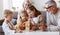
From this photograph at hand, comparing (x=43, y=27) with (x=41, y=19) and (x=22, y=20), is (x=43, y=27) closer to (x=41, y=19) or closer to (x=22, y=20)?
(x=41, y=19)

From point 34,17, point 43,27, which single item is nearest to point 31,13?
point 34,17

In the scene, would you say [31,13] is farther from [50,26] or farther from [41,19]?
[50,26]

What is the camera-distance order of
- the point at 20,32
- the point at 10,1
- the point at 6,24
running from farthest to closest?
1. the point at 10,1
2. the point at 6,24
3. the point at 20,32

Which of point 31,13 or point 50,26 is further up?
point 31,13

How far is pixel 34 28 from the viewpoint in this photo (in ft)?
3.77

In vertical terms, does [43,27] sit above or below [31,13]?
below

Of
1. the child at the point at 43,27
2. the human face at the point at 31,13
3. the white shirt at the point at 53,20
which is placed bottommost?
the child at the point at 43,27

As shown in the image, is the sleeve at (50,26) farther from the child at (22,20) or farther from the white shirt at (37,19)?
the child at (22,20)

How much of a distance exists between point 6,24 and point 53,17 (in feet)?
1.46

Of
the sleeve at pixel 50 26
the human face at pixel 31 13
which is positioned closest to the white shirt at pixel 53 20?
the sleeve at pixel 50 26

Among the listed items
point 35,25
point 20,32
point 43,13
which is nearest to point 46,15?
point 43,13

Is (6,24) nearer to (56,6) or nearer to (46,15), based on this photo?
(46,15)

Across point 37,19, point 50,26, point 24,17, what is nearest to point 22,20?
point 24,17

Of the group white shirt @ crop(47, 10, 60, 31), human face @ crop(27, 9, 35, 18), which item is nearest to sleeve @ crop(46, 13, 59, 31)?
white shirt @ crop(47, 10, 60, 31)
